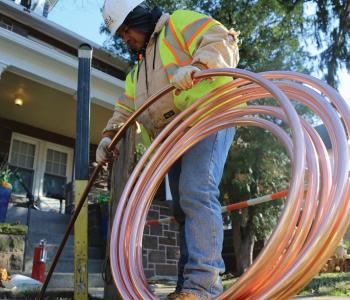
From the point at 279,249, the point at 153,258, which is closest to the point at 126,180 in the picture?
the point at 279,249

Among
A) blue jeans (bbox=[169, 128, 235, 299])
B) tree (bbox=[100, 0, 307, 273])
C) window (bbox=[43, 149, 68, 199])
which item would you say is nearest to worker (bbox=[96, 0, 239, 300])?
blue jeans (bbox=[169, 128, 235, 299])

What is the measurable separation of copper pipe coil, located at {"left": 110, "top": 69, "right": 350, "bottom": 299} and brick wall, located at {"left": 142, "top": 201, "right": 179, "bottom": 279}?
4.40 metres

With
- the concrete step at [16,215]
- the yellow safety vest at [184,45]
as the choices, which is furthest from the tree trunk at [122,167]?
the concrete step at [16,215]

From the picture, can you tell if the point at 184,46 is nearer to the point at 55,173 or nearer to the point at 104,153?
the point at 104,153

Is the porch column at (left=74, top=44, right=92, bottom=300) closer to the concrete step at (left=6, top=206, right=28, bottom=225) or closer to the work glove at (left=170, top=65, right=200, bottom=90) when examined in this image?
the work glove at (left=170, top=65, right=200, bottom=90)

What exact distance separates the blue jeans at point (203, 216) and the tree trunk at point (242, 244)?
18.9 feet

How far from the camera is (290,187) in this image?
140 centimetres

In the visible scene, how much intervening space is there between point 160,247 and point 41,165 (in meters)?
4.29

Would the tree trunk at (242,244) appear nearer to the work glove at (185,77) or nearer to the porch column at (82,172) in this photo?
the porch column at (82,172)

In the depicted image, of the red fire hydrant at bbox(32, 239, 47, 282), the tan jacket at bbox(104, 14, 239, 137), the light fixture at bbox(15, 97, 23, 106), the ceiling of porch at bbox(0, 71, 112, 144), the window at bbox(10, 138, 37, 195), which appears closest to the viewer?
the tan jacket at bbox(104, 14, 239, 137)

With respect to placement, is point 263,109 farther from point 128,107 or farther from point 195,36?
point 128,107

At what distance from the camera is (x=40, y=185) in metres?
9.91

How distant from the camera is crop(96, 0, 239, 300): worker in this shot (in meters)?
1.82

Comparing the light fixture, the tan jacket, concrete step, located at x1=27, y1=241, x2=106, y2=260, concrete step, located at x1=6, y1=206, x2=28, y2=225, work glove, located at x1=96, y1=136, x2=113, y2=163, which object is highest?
the light fixture
